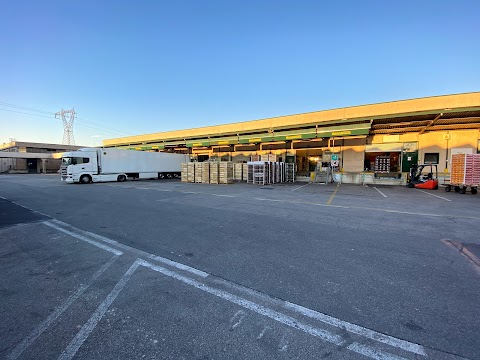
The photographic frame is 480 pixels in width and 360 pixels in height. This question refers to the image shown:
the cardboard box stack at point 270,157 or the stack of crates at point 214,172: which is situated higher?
the cardboard box stack at point 270,157

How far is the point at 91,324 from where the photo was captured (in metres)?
2.60

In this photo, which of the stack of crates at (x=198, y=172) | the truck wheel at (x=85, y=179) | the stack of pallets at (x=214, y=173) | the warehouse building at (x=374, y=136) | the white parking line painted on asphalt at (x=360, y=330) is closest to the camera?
the white parking line painted on asphalt at (x=360, y=330)

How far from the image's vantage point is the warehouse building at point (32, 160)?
55.4 meters

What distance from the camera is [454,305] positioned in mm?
2943

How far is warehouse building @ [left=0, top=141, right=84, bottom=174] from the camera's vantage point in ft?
182

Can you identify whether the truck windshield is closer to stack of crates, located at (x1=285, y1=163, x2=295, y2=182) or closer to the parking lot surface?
the parking lot surface

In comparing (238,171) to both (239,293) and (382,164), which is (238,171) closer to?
(382,164)

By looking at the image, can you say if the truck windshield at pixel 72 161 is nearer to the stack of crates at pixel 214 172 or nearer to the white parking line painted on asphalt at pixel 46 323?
the stack of crates at pixel 214 172

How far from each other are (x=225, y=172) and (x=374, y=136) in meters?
15.7

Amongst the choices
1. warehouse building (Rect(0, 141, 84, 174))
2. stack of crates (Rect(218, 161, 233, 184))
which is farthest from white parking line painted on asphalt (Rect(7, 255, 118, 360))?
warehouse building (Rect(0, 141, 84, 174))

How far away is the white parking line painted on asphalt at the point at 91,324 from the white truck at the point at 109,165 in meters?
23.7

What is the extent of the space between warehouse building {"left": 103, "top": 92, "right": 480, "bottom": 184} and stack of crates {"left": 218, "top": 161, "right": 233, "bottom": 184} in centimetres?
510

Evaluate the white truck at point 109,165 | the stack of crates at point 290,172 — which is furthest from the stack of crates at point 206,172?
the white truck at point 109,165

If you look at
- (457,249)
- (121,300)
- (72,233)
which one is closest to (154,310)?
(121,300)
